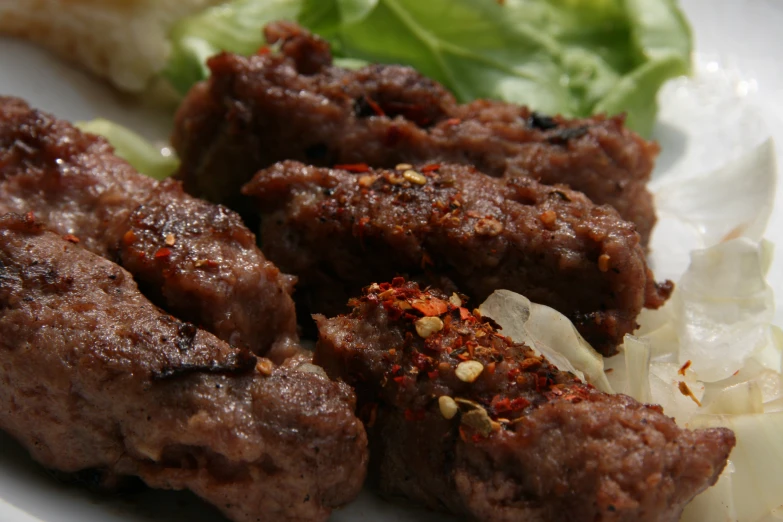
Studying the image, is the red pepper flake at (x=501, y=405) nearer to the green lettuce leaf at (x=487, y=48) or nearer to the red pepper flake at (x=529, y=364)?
the red pepper flake at (x=529, y=364)

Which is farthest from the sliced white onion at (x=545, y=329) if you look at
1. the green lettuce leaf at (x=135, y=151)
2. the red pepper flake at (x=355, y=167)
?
the green lettuce leaf at (x=135, y=151)

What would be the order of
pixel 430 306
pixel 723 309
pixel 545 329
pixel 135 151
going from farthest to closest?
1. pixel 135 151
2. pixel 723 309
3. pixel 545 329
4. pixel 430 306

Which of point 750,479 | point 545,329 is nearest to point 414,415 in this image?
point 545,329

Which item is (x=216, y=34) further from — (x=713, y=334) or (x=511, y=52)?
(x=713, y=334)

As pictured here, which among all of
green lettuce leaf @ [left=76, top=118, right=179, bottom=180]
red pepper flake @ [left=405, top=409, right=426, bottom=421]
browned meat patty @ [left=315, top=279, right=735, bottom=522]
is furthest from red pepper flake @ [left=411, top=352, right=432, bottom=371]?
green lettuce leaf @ [left=76, top=118, right=179, bottom=180]

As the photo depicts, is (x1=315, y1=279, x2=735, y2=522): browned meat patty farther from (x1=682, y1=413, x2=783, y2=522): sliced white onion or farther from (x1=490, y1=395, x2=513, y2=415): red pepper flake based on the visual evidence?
(x1=682, y1=413, x2=783, y2=522): sliced white onion

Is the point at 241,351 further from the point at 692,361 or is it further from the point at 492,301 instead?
the point at 692,361
